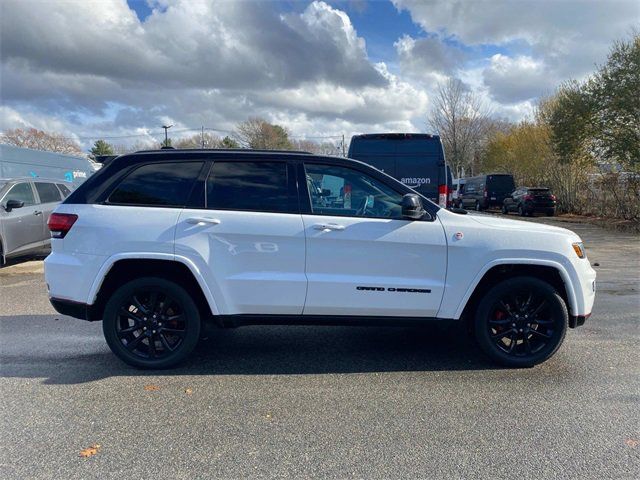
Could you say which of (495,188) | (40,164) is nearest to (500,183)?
(495,188)

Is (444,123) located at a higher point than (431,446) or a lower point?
higher

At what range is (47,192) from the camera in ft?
33.0

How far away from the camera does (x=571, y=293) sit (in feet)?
13.1

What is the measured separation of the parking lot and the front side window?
4.72 feet

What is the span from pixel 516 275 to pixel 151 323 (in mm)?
3327

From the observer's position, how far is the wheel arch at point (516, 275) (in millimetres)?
3938

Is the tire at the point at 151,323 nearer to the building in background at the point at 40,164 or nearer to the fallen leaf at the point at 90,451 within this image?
the fallen leaf at the point at 90,451

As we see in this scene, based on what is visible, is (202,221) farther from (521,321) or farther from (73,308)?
(521,321)

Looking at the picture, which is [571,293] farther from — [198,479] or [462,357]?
[198,479]

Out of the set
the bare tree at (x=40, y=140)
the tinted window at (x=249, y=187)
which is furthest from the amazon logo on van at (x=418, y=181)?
the bare tree at (x=40, y=140)

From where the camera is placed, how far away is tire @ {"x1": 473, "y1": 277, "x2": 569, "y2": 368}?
4008mm

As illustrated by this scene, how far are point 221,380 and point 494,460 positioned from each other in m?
2.22

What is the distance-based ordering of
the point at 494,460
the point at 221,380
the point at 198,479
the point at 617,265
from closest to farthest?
the point at 198,479 → the point at 494,460 → the point at 221,380 → the point at 617,265

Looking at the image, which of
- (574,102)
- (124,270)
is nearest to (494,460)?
(124,270)
